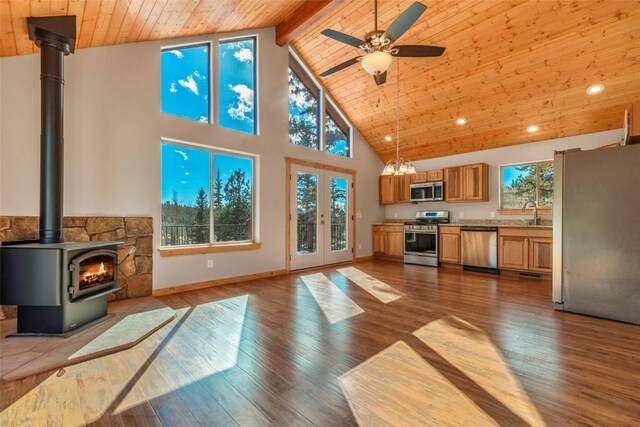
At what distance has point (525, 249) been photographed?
5.24 m

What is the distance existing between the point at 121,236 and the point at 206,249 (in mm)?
1146

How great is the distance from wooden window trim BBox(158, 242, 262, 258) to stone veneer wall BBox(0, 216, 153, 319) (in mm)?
230

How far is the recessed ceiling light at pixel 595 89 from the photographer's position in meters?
4.34

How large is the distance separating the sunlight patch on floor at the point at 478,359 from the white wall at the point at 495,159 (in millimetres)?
3953

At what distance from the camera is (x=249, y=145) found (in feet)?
16.9

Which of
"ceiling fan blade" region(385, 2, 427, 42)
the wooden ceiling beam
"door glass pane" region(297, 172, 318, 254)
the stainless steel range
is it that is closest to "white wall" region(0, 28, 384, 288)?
the wooden ceiling beam

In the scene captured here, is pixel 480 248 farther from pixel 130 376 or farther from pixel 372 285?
pixel 130 376

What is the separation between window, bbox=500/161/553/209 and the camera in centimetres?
563

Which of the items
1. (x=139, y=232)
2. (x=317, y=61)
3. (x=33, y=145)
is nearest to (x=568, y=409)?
(x=139, y=232)

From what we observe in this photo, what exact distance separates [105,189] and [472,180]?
21.0 feet

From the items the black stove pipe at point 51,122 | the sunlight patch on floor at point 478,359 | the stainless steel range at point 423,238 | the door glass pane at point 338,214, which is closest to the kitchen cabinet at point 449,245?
the stainless steel range at point 423,238

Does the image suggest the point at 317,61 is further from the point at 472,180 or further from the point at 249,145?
the point at 472,180

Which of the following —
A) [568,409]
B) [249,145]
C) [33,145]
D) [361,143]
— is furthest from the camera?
[361,143]

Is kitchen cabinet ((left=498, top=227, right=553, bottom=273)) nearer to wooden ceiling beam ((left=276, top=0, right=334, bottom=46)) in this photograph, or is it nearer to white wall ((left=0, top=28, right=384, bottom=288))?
white wall ((left=0, top=28, right=384, bottom=288))
